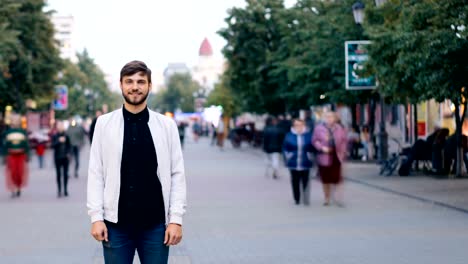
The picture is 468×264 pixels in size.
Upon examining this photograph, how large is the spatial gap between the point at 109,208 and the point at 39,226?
10.2m

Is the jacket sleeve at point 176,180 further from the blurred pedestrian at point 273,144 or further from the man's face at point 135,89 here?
the blurred pedestrian at point 273,144

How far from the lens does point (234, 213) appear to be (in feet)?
58.5

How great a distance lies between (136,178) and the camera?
5914mm

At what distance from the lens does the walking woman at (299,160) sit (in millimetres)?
19438

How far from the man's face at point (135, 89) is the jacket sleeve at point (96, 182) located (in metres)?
0.23

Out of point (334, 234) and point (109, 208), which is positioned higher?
point (109, 208)

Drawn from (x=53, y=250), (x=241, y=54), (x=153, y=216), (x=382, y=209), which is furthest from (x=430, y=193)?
(x=241, y=54)

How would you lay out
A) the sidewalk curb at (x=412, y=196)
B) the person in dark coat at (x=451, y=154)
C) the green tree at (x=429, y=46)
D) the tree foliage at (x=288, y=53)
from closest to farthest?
the sidewalk curb at (x=412, y=196) < the green tree at (x=429, y=46) < the person in dark coat at (x=451, y=154) < the tree foliage at (x=288, y=53)

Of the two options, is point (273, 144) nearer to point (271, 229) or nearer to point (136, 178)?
point (271, 229)

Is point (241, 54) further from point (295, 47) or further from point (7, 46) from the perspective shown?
point (7, 46)

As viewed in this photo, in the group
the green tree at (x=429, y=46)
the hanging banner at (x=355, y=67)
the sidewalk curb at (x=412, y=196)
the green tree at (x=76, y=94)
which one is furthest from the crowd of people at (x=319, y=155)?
the green tree at (x=76, y=94)

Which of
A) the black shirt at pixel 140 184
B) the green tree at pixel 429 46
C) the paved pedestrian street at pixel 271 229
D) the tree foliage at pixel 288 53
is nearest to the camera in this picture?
the black shirt at pixel 140 184

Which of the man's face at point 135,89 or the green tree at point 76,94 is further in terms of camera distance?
the green tree at point 76,94

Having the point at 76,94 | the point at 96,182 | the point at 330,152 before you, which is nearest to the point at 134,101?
the point at 96,182
